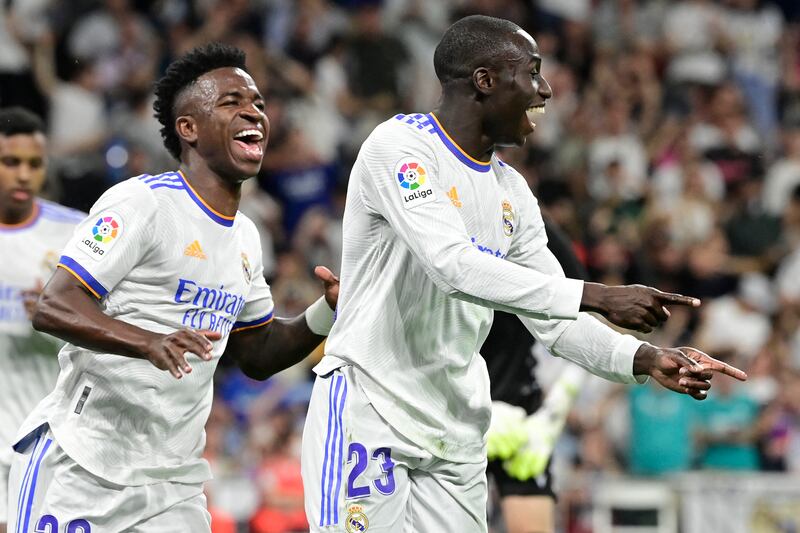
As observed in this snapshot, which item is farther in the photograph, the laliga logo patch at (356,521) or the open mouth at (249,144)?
Answer: the open mouth at (249,144)

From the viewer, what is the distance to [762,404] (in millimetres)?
11391

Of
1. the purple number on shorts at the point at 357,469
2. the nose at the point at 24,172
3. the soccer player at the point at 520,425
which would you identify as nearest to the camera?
the purple number on shorts at the point at 357,469

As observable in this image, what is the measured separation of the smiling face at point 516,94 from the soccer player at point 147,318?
998 millimetres

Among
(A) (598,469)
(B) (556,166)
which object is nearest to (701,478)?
(A) (598,469)

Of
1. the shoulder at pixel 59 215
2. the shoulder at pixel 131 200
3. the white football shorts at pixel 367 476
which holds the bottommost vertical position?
the white football shorts at pixel 367 476

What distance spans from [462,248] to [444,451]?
83cm

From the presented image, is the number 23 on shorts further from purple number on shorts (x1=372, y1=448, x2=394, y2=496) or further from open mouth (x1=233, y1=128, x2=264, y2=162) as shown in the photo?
open mouth (x1=233, y1=128, x2=264, y2=162)

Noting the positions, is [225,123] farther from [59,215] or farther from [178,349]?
[59,215]

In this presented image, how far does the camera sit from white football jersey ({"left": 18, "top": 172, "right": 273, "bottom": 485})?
17.0 ft

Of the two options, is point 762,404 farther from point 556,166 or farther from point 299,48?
point 299,48

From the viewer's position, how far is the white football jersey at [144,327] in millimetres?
5178

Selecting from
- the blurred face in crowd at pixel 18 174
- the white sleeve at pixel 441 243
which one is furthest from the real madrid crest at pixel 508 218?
the blurred face in crowd at pixel 18 174

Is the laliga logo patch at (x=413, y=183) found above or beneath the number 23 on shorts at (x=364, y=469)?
above

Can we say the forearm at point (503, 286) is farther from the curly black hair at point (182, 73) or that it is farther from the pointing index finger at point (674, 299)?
the curly black hair at point (182, 73)
